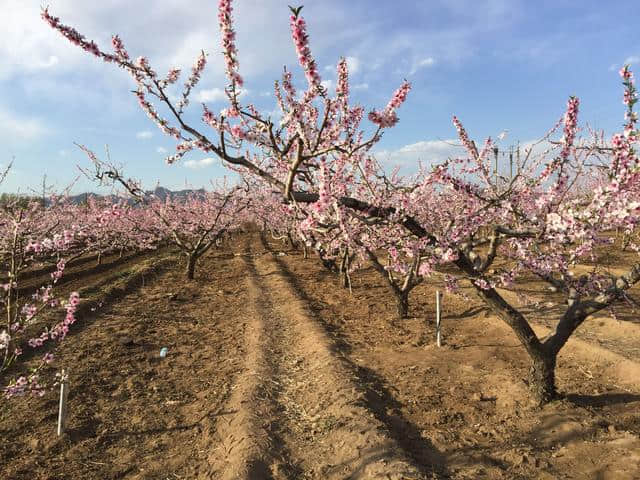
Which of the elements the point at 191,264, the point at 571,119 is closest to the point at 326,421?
the point at 571,119

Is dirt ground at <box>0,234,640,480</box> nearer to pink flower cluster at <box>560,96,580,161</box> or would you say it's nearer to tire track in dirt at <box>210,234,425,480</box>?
tire track in dirt at <box>210,234,425,480</box>

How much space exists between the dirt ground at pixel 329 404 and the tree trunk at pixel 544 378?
17cm

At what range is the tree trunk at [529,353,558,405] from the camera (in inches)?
246

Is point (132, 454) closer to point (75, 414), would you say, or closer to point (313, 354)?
point (75, 414)

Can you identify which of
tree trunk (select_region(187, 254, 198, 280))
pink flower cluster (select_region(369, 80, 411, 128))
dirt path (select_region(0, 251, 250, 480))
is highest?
pink flower cluster (select_region(369, 80, 411, 128))

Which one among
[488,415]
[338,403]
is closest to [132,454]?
[338,403]

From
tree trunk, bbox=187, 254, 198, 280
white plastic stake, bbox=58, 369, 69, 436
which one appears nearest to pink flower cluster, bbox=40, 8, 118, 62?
white plastic stake, bbox=58, 369, 69, 436

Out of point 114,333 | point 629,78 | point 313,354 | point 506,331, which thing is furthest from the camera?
point 114,333

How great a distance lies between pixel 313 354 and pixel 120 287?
10018 mm

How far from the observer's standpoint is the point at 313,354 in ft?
30.3

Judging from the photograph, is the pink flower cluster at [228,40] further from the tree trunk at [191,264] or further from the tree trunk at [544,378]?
the tree trunk at [191,264]

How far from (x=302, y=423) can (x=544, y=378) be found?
12.9 feet

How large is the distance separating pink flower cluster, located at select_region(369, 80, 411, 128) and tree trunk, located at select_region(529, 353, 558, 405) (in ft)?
15.2

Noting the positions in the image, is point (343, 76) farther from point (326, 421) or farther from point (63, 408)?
point (63, 408)
